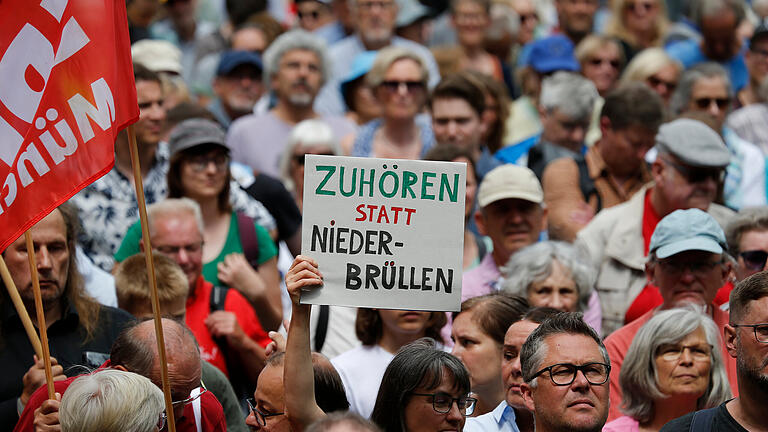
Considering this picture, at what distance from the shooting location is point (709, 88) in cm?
1001

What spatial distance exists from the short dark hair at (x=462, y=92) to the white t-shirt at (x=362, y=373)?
3.21 meters

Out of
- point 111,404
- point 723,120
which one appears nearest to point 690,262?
point 111,404

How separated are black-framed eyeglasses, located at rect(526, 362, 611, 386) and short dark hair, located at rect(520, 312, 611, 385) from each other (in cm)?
7

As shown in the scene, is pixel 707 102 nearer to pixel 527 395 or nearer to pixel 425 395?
pixel 527 395

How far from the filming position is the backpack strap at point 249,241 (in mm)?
8070

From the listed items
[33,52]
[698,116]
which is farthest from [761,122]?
[33,52]

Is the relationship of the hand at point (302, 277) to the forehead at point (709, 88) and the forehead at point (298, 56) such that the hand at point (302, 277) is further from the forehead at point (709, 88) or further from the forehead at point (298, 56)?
the forehead at point (298, 56)

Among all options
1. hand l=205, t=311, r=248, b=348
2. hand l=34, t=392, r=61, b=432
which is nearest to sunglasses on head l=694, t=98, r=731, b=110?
hand l=205, t=311, r=248, b=348

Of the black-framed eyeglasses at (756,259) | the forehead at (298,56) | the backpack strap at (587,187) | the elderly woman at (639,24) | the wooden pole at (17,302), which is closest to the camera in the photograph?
the wooden pole at (17,302)

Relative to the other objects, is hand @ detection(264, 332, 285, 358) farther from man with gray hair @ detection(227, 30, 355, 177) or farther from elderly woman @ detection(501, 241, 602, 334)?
man with gray hair @ detection(227, 30, 355, 177)

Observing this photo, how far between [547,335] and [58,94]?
2.18 meters

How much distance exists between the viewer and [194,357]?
18.3 feet

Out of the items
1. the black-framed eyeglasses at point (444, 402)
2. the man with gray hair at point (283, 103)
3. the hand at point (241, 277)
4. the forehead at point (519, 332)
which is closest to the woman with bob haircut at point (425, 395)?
the black-framed eyeglasses at point (444, 402)

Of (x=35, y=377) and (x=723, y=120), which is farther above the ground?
(x=723, y=120)
